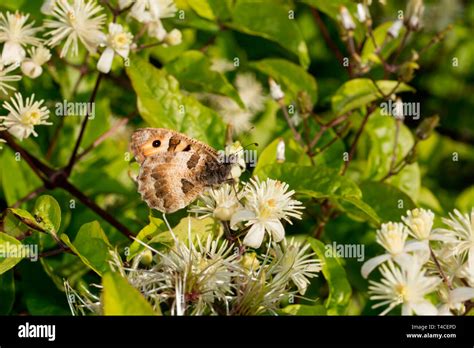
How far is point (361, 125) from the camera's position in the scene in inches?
76.9

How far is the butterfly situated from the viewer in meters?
1.66

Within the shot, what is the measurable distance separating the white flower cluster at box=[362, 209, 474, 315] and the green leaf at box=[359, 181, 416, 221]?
0.25 m

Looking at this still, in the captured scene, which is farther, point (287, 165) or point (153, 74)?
point (153, 74)

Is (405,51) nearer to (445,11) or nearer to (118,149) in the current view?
(445,11)

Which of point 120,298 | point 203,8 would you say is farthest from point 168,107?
point 120,298

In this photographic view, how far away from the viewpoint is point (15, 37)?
5.93 feet

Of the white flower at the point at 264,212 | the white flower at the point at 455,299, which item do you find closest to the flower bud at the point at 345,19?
the white flower at the point at 264,212

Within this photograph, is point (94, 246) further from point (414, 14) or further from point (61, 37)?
point (414, 14)

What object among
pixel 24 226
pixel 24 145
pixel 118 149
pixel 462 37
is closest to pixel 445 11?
pixel 462 37

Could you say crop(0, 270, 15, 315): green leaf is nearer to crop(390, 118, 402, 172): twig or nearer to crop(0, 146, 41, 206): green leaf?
crop(0, 146, 41, 206): green leaf

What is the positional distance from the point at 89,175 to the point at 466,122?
1.46 m

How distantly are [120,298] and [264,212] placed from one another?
0.40 meters

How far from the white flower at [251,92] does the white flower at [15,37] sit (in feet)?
2.29

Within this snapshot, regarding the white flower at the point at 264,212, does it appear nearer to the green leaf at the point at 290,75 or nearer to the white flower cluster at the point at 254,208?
the white flower cluster at the point at 254,208
